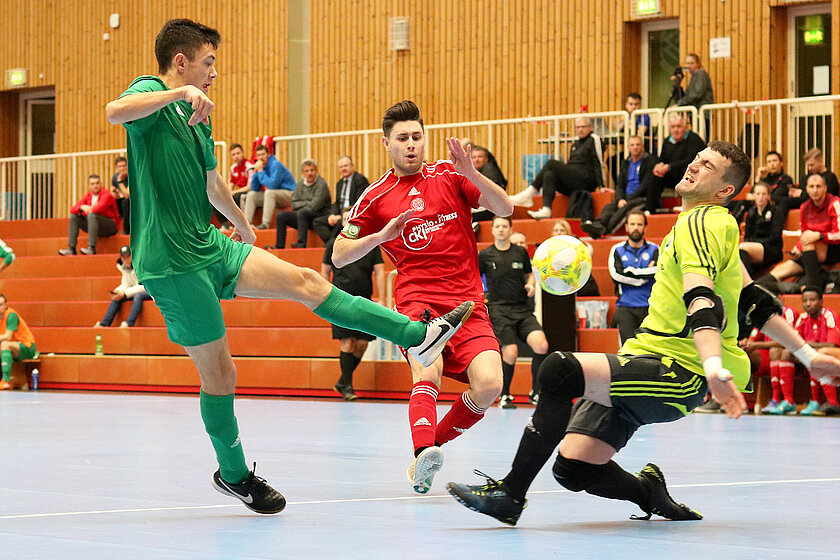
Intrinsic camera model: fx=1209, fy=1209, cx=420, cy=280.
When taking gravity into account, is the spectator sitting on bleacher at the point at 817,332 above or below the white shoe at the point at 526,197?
below

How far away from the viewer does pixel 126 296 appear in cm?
1691

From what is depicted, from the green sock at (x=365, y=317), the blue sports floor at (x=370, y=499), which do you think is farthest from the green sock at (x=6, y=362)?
the green sock at (x=365, y=317)

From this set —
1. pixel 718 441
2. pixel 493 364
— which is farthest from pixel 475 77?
pixel 493 364

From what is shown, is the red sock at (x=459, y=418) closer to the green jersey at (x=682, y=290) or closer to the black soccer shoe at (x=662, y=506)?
the black soccer shoe at (x=662, y=506)

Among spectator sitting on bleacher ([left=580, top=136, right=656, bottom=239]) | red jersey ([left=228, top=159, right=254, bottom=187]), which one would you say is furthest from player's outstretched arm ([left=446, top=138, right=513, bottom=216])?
red jersey ([left=228, top=159, right=254, bottom=187])

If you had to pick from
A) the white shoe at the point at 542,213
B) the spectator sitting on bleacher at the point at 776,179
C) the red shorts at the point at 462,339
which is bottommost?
the red shorts at the point at 462,339

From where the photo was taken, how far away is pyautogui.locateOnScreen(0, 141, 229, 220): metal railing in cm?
2162

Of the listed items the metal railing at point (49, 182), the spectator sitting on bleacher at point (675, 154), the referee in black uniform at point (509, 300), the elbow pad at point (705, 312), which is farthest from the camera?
the metal railing at point (49, 182)

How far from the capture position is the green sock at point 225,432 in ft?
16.0

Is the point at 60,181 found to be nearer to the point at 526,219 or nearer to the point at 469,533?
the point at 526,219

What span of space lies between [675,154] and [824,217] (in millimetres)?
2403

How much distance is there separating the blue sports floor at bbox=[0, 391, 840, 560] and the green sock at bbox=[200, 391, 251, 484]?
0.56 feet

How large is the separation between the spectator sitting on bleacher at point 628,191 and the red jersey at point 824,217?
7.68 ft

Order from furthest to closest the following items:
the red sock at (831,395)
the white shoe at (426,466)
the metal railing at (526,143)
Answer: the metal railing at (526,143), the red sock at (831,395), the white shoe at (426,466)
